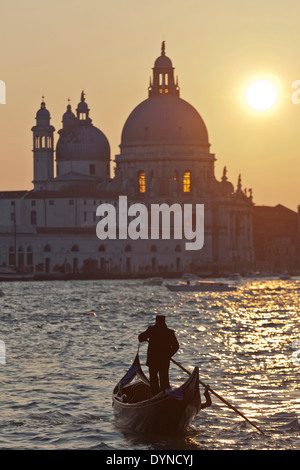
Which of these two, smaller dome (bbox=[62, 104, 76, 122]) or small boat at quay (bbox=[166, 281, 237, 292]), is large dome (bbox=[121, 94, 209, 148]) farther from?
small boat at quay (bbox=[166, 281, 237, 292])

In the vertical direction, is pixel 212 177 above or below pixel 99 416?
above

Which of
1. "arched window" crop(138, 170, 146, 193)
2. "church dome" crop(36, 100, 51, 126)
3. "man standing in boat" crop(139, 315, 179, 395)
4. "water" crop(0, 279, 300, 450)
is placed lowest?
"water" crop(0, 279, 300, 450)

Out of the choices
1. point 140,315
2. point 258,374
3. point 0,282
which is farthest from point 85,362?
point 0,282

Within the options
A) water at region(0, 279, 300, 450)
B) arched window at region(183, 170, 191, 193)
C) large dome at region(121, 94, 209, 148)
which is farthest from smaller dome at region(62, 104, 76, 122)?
water at region(0, 279, 300, 450)

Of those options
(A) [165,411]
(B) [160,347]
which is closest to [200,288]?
(B) [160,347]

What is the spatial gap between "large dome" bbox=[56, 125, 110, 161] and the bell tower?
1934mm

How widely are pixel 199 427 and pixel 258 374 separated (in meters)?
7.81

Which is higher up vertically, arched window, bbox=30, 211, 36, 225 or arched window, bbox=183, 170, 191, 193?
arched window, bbox=183, 170, 191, 193

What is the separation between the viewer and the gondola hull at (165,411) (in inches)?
859

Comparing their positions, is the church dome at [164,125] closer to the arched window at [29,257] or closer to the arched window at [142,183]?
the arched window at [142,183]

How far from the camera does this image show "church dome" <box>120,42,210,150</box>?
16775 cm

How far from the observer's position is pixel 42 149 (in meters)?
171

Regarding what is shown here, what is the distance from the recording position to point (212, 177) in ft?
566

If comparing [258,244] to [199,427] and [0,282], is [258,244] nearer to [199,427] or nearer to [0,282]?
[0,282]
